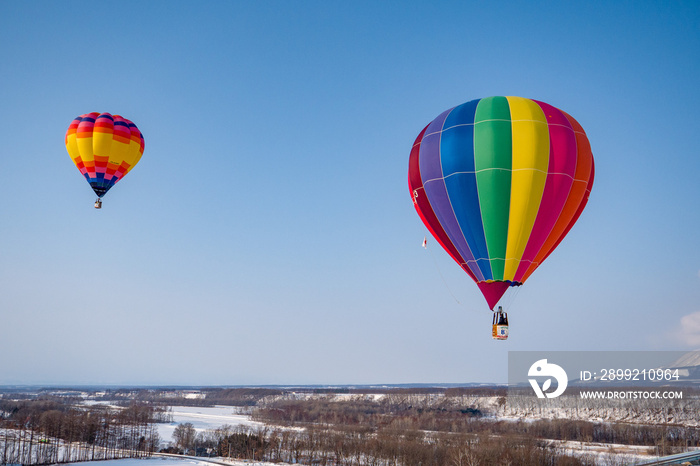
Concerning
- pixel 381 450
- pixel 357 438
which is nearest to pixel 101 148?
pixel 381 450

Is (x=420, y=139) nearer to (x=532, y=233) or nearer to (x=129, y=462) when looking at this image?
(x=532, y=233)

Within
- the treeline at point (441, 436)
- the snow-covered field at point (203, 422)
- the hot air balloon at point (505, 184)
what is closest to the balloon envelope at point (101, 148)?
the hot air balloon at point (505, 184)

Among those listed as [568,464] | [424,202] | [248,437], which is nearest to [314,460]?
[248,437]

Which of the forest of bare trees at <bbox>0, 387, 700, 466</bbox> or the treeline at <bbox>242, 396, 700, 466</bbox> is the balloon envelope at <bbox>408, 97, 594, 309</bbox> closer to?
the forest of bare trees at <bbox>0, 387, 700, 466</bbox>

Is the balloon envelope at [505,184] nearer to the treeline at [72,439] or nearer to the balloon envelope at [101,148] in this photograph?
the balloon envelope at [101,148]

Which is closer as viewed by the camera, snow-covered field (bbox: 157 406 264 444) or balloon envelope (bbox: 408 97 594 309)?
balloon envelope (bbox: 408 97 594 309)

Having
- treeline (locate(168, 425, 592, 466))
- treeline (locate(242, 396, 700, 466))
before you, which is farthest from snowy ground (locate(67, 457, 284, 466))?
treeline (locate(242, 396, 700, 466))

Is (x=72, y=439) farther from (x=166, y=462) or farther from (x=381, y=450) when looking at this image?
(x=381, y=450)
